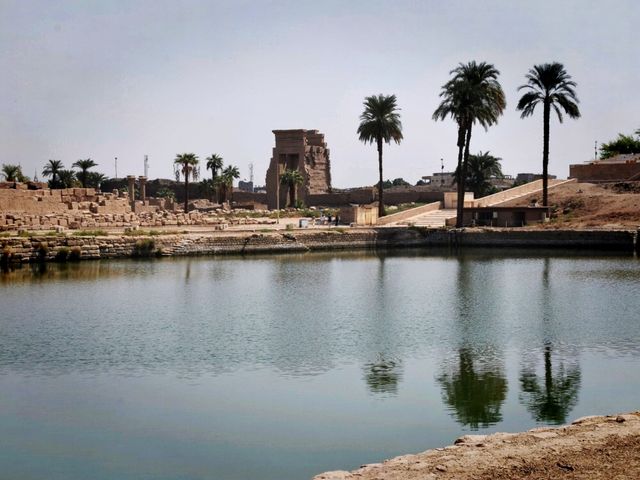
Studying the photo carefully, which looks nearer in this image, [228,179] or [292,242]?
[292,242]

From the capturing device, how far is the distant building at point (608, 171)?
63769mm

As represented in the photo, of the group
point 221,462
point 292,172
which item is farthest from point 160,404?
point 292,172

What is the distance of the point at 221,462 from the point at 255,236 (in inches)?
1429

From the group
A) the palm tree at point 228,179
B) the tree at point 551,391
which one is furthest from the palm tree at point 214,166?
the tree at point 551,391

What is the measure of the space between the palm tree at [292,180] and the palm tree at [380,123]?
1865 centimetres

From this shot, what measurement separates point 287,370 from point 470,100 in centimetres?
3999

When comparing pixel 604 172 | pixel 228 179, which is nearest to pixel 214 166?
pixel 228 179

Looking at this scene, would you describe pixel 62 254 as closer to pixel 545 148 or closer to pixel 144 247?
pixel 144 247

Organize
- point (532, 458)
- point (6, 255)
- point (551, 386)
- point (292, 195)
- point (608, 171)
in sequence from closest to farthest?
point (532, 458) < point (551, 386) < point (6, 255) < point (608, 171) < point (292, 195)

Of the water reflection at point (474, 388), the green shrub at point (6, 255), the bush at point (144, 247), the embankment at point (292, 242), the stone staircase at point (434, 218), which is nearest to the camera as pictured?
the water reflection at point (474, 388)

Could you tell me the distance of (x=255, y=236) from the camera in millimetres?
47531

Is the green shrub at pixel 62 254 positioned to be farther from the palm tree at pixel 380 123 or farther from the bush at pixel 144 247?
the palm tree at pixel 380 123

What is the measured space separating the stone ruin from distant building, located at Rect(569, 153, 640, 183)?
27.2m

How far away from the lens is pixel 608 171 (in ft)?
214
